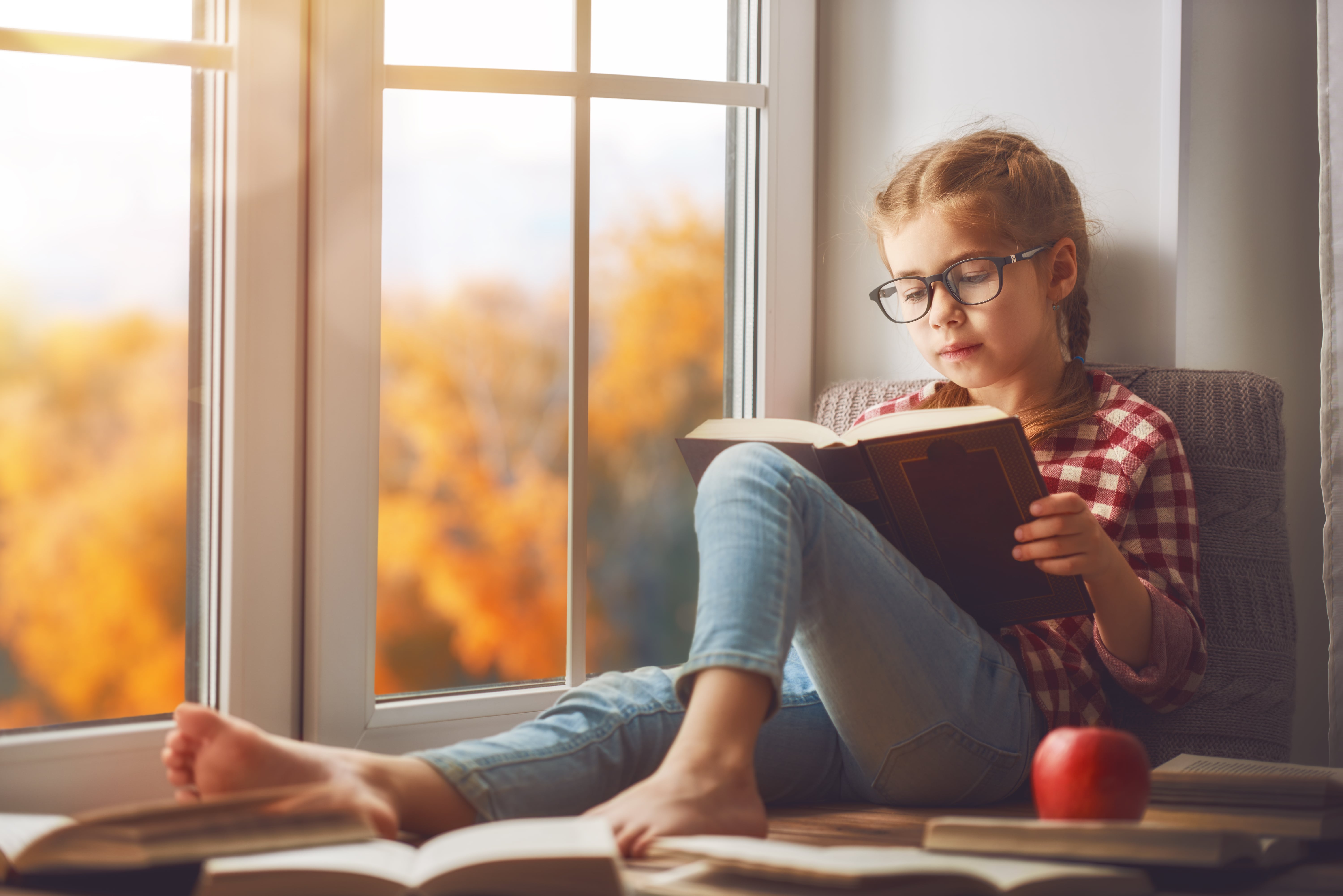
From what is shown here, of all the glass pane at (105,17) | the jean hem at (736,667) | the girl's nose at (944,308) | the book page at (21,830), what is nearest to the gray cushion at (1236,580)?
the girl's nose at (944,308)

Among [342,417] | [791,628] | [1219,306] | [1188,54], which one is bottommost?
[791,628]

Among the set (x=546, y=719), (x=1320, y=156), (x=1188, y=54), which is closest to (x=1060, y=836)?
(x=546, y=719)

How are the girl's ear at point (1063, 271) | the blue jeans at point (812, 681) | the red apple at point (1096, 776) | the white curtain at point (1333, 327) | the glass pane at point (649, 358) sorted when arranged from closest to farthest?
the red apple at point (1096, 776), the blue jeans at point (812, 681), the white curtain at point (1333, 327), the girl's ear at point (1063, 271), the glass pane at point (649, 358)

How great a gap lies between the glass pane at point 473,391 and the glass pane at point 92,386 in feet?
0.76

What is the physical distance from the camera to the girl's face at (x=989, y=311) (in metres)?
1.11

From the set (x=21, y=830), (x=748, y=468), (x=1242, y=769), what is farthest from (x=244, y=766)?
(x=1242, y=769)

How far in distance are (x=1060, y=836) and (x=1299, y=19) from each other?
1123 mm

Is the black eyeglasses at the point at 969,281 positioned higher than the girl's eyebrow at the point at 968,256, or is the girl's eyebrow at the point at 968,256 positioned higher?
the girl's eyebrow at the point at 968,256

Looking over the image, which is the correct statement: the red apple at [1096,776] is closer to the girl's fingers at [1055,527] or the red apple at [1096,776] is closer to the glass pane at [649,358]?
the girl's fingers at [1055,527]

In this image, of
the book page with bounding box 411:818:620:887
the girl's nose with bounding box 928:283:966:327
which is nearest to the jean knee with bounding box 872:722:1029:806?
the book page with bounding box 411:818:620:887

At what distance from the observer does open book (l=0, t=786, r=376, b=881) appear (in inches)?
23.9

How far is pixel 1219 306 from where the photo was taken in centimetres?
125

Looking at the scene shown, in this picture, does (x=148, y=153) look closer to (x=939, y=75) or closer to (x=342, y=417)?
(x=342, y=417)

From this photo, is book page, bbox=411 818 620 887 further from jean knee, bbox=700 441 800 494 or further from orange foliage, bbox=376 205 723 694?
orange foliage, bbox=376 205 723 694
